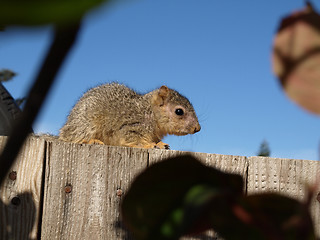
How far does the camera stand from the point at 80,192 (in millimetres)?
2160

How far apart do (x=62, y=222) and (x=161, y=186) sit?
1913 millimetres

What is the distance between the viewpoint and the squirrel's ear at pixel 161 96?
459cm

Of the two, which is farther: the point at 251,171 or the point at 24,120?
the point at 251,171

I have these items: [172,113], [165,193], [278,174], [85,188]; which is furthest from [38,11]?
[172,113]

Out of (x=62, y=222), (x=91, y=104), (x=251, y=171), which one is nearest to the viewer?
(x=62, y=222)

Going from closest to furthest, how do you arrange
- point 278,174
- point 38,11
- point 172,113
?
point 38,11, point 278,174, point 172,113

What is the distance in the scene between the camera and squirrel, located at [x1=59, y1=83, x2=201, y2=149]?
387 centimetres

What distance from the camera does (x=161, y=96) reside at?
15.2ft

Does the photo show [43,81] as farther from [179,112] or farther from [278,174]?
[179,112]

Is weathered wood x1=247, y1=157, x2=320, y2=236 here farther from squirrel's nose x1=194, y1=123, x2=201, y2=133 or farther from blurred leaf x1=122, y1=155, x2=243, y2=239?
squirrel's nose x1=194, y1=123, x2=201, y2=133

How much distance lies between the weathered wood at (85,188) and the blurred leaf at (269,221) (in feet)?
6.05

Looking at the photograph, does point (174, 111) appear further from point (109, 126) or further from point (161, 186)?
point (161, 186)

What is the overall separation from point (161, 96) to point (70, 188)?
102 inches

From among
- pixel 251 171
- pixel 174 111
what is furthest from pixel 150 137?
pixel 251 171
